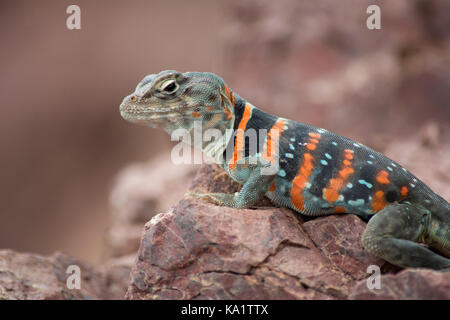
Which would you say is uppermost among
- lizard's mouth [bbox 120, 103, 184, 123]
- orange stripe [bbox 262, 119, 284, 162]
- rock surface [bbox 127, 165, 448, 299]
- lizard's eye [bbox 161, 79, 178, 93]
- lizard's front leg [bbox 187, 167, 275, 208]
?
lizard's eye [bbox 161, 79, 178, 93]

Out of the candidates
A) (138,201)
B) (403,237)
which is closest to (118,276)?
(138,201)

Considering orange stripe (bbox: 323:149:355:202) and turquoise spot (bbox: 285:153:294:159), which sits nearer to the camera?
orange stripe (bbox: 323:149:355:202)

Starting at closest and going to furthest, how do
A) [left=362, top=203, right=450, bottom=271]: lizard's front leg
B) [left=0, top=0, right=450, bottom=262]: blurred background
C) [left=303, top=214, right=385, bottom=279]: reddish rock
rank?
[left=362, top=203, right=450, bottom=271]: lizard's front leg
[left=303, top=214, right=385, bottom=279]: reddish rock
[left=0, top=0, right=450, bottom=262]: blurred background

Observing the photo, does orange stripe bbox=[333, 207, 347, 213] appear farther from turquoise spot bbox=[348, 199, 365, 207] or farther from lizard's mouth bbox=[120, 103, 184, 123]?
lizard's mouth bbox=[120, 103, 184, 123]

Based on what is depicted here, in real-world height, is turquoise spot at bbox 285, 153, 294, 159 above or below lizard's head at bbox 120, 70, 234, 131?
below

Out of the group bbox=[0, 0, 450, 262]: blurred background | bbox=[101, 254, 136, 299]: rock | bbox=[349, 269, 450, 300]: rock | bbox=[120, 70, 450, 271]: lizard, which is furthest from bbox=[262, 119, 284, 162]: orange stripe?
bbox=[0, 0, 450, 262]: blurred background

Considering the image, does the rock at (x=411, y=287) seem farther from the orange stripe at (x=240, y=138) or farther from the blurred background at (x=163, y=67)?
the blurred background at (x=163, y=67)

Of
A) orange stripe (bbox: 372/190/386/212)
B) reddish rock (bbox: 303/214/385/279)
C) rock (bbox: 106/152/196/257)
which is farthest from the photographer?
rock (bbox: 106/152/196/257)

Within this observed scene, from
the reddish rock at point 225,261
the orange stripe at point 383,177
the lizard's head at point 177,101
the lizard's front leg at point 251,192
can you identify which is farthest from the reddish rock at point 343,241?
the lizard's head at point 177,101
